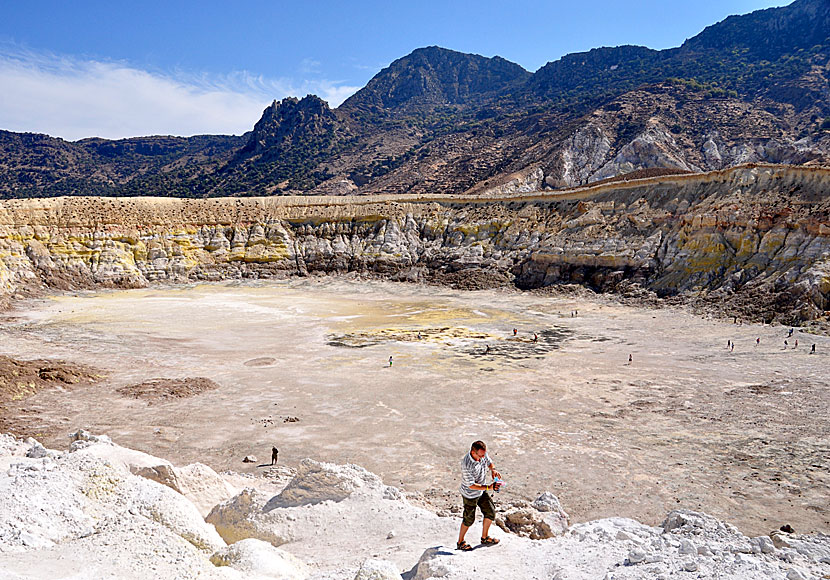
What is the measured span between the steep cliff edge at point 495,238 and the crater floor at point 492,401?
5.86 m

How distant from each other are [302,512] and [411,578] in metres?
2.60

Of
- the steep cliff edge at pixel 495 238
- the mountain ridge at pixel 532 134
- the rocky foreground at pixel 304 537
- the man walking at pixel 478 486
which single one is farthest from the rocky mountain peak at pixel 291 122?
the man walking at pixel 478 486

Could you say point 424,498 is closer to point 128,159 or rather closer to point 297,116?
point 297,116

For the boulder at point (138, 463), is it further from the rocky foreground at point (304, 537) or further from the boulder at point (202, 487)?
the boulder at point (202, 487)

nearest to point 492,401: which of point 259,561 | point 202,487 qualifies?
point 202,487

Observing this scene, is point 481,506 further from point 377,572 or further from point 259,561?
point 259,561

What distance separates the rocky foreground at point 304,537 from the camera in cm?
527

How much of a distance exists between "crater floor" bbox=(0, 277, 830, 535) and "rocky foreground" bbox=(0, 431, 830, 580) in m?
3.43

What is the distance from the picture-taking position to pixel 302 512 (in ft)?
26.0

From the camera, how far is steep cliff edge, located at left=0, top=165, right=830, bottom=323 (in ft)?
110

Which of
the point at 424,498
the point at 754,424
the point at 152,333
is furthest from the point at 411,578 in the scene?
the point at 152,333

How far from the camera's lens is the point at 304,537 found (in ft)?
24.5

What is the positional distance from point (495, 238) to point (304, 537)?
143 ft

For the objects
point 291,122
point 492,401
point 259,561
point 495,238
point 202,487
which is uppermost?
point 291,122
